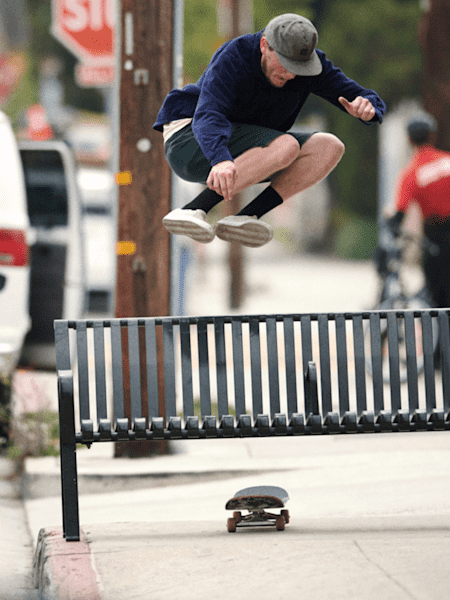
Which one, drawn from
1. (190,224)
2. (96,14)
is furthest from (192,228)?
(96,14)

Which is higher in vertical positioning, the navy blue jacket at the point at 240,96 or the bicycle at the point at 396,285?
the navy blue jacket at the point at 240,96

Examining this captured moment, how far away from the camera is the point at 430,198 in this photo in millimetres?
8992

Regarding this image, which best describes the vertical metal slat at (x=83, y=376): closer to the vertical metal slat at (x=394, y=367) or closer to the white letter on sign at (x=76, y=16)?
the vertical metal slat at (x=394, y=367)

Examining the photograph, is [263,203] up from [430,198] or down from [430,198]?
down

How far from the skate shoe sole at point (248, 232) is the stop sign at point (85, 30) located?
373 inches

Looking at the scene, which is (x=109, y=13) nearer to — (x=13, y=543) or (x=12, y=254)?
(x=12, y=254)

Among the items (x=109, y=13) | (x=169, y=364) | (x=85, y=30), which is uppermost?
(x=109, y=13)

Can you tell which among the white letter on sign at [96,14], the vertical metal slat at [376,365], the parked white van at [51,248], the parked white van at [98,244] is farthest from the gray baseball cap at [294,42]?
the white letter on sign at [96,14]

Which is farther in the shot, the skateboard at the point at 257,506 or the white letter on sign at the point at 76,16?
the white letter on sign at the point at 76,16

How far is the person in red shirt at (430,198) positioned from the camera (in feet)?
29.3

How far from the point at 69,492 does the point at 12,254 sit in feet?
8.48

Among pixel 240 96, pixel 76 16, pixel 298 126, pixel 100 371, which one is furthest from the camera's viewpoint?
pixel 298 126

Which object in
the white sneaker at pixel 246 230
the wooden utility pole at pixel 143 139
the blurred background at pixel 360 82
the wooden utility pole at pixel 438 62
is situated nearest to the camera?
the white sneaker at pixel 246 230

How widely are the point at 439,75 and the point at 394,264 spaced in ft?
12.3
